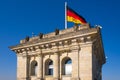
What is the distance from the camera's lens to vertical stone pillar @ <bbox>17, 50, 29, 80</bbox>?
28.8 meters

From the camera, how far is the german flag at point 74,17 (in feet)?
91.0

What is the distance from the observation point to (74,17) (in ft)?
91.8

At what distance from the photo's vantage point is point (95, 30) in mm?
23266

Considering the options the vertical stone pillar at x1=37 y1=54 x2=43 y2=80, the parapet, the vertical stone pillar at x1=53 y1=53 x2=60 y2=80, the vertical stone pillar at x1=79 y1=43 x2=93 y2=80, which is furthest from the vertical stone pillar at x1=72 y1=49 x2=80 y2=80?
the vertical stone pillar at x1=37 y1=54 x2=43 y2=80

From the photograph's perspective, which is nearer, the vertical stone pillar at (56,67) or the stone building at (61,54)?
the stone building at (61,54)

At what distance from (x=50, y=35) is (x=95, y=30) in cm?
622

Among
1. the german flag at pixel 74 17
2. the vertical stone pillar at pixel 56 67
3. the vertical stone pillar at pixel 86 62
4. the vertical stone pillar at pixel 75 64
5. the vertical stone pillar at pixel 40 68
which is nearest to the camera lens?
the vertical stone pillar at pixel 86 62

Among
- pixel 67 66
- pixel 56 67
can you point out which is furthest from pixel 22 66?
pixel 67 66

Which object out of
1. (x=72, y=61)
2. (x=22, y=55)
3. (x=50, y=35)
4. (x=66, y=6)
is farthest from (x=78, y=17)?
(x=22, y=55)

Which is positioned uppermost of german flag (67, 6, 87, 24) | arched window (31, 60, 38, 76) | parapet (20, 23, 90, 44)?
german flag (67, 6, 87, 24)

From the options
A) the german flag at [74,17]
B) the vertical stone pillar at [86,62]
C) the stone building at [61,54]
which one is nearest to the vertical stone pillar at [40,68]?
the stone building at [61,54]

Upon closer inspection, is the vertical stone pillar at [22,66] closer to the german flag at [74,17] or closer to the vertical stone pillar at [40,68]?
the vertical stone pillar at [40,68]

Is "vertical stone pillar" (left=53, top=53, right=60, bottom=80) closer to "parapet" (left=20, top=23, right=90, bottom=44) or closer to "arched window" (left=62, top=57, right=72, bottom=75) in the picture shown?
"arched window" (left=62, top=57, right=72, bottom=75)

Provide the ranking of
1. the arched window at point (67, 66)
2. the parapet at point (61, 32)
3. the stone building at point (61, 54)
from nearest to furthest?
the stone building at point (61, 54)
the parapet at point (61, 32)
the arched window at point (67, 66)
